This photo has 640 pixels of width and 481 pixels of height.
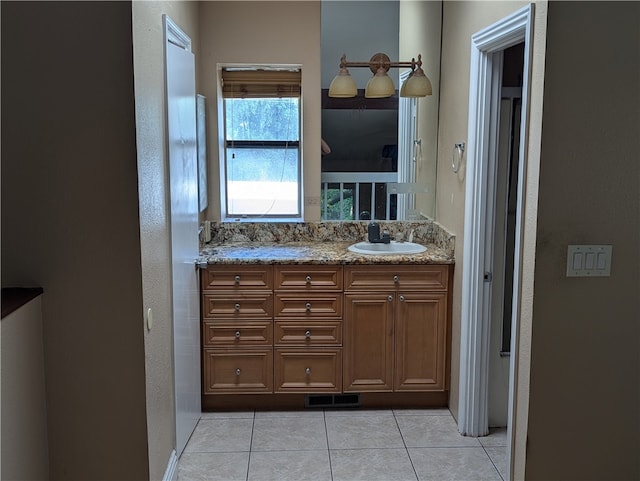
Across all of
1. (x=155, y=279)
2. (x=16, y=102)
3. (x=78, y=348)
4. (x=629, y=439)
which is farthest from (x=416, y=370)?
(x=16, y=102)

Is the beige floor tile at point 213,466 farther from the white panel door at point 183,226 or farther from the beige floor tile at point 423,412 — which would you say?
the beige floor tile at point 423,412

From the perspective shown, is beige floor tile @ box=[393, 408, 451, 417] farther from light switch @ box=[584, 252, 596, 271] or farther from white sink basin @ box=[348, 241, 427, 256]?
light switch @ box=[584, 252, 596, 271]

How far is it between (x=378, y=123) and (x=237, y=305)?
1.46 metres

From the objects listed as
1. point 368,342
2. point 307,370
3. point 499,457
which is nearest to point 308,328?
point 307,370

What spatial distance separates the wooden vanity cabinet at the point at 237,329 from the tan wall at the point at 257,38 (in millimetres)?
959

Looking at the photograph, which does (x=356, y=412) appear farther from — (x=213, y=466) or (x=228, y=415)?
(x=213, y=466)

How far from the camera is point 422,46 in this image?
380cm

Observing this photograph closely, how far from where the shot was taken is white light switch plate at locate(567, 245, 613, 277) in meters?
2.20

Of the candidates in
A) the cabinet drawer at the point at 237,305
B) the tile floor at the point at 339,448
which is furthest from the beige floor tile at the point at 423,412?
the cabinet drawer at the point at 237,305

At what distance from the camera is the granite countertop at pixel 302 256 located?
3.44 metres

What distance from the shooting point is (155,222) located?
8.00 feet

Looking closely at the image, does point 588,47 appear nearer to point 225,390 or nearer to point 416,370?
point 416,370

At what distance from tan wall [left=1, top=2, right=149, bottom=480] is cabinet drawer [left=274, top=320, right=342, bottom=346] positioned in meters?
1.30

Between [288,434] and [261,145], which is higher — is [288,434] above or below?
below
